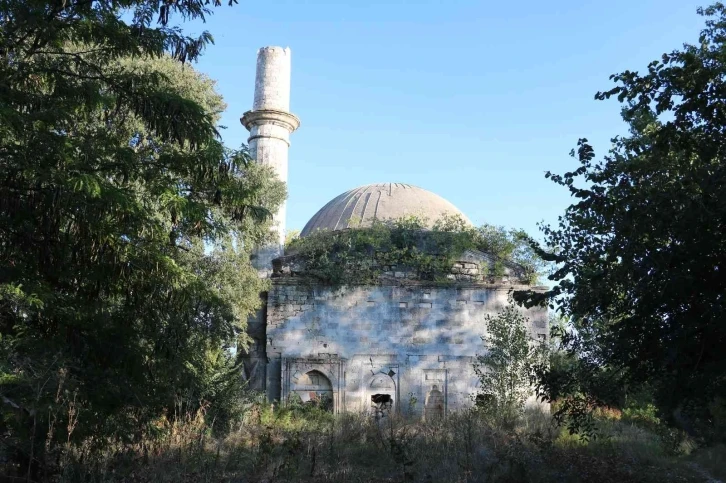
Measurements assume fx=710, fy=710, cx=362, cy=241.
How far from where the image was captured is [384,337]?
59.7 feet

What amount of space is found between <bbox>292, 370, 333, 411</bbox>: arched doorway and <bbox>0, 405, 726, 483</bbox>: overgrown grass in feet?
9.96

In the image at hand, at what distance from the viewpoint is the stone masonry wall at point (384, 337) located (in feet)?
58.8

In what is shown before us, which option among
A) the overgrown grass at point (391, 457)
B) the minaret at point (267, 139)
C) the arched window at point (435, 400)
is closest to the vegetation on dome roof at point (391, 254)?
the minaret at point (267, 139)

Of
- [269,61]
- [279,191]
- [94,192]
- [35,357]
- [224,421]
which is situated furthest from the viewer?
[269,61]

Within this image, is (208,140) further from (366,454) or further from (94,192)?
(366,454)

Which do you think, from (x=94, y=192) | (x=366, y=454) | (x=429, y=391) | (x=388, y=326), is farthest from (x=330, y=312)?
(x=94, y=192)

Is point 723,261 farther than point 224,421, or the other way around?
point 224,421

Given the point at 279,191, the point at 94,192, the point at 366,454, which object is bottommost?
the point at 366,454

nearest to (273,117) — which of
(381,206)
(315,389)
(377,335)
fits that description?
(381,206)

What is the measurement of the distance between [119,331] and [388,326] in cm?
1067

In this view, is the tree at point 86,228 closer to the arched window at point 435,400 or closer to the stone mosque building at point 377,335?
the stone mosque building at point 377,335

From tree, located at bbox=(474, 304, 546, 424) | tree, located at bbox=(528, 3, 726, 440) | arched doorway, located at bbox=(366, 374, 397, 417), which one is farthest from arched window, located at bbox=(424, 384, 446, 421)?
tree, located at bbox=(528, 3, 726, 440)

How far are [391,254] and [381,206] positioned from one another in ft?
13.7

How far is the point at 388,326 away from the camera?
18.2 meters
